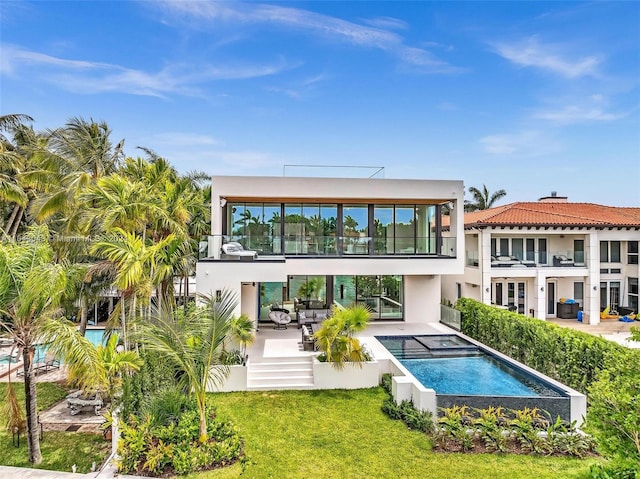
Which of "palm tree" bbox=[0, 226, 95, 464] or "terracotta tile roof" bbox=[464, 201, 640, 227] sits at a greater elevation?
"terracotta tile roof" bbox=[464, 201, 640, 227]

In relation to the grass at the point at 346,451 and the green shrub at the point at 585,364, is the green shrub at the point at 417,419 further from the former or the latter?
the green shrub at the point at 585,364

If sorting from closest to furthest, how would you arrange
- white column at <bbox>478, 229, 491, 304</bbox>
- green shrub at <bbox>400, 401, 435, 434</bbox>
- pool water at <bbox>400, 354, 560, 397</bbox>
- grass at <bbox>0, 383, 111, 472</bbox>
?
grass at <bbox>0, 383, 111, 472</bbox> < green shrub at <bbox>400, 401, 435, 434</bbox> < pool water at <bbox>400, 354, 560, 397</bbox> < white column at <bbox>478, 229, 491, 304</bbox>

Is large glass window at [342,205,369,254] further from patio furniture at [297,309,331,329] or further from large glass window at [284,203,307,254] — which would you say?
patio furniture at [297,309,331,329]

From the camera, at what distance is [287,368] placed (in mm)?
13719

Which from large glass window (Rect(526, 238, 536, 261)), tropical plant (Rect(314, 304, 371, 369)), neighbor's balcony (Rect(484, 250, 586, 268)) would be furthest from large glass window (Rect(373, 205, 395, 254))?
large glass window (Rect(526, 238, 536, 261))

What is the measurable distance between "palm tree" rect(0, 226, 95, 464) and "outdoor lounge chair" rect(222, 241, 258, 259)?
310 inches

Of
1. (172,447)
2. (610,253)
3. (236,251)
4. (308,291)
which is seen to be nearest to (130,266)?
(172,447)

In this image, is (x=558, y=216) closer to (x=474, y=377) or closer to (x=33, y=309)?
(x=474, y=377)

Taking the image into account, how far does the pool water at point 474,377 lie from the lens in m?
11.7

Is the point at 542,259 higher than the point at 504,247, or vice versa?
the point at 504,247

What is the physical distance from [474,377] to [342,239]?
8.82 m

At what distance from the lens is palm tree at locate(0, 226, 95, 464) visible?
8023mm

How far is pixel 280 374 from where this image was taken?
13.4m

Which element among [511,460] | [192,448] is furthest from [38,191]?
[511,460]
